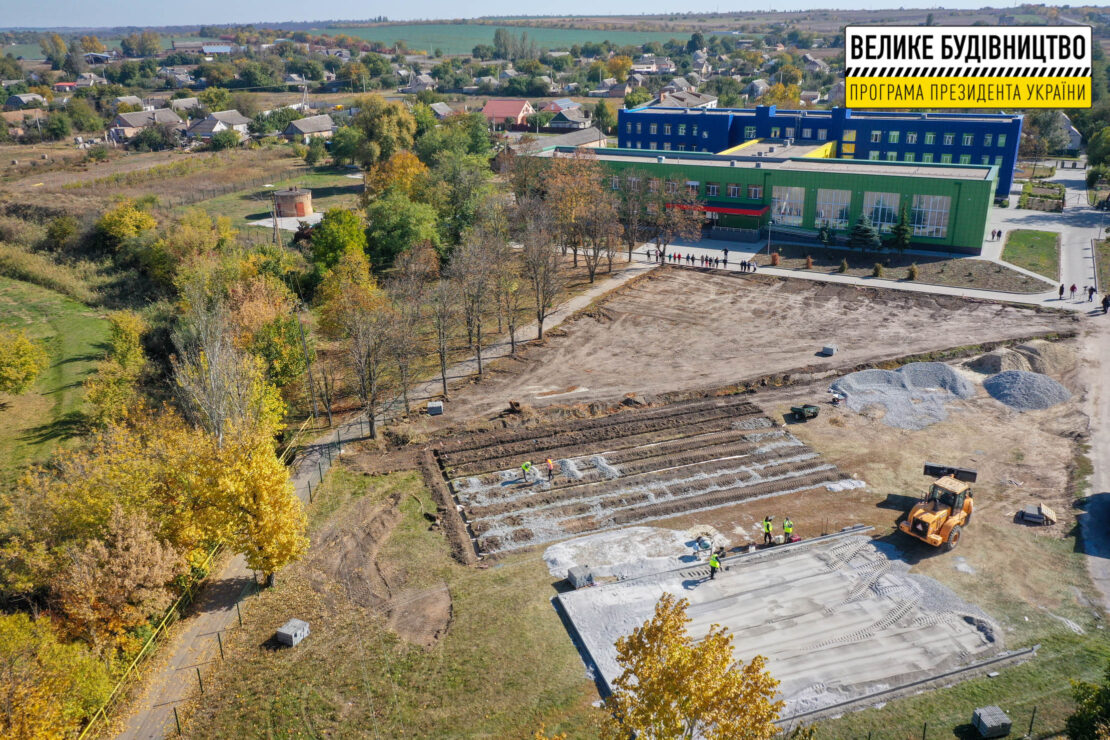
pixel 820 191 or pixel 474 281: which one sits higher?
pixel 820 191

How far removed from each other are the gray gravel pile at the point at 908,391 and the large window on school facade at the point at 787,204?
1142 inches

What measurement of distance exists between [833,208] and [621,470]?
Result: 4156 centimetres

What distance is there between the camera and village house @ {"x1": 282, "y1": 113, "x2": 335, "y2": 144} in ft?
396

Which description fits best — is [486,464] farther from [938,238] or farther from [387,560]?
[938,238]

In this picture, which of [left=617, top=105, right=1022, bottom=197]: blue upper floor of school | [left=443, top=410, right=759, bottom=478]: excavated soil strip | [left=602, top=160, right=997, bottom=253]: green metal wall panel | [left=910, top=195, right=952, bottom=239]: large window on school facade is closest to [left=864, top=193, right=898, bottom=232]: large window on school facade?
[left=602, top=160, right=997, bottom=253]: green metal wall panel

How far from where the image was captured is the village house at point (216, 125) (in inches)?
4818

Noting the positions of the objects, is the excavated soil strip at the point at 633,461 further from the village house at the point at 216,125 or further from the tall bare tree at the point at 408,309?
the village house at the point at 216,125

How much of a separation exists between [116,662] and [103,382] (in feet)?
65.7

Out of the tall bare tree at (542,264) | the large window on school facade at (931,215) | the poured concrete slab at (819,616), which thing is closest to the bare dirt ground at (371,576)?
the poured concrete slab at (819,616)

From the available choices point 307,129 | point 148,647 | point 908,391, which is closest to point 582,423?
point 908,391

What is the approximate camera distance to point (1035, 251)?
58.6 meters

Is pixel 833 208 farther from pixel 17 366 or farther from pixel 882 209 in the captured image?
pixel 17 366

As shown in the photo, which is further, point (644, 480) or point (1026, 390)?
point (1026, 390)

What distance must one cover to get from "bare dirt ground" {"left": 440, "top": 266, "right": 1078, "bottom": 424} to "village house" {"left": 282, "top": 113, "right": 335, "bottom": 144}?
85.8 meters
